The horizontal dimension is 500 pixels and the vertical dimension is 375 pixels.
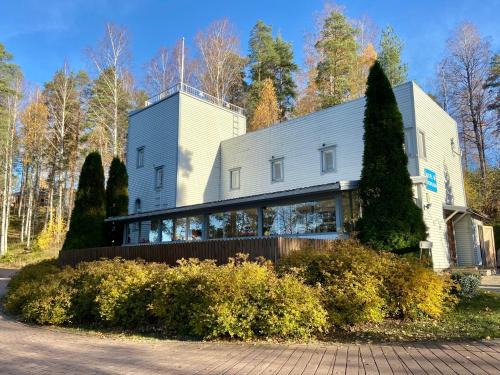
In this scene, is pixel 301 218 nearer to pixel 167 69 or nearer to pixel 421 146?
pixel 421 146

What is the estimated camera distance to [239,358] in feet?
17.9

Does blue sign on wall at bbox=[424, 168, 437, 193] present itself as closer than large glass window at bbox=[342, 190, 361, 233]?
No

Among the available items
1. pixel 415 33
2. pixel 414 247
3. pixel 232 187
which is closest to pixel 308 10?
pixel 415 33

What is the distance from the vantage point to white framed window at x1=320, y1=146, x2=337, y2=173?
1852 cm

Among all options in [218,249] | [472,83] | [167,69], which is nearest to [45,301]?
[218,249]

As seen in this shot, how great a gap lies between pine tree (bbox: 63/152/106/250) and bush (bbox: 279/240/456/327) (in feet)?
40.0

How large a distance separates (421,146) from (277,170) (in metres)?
7.15

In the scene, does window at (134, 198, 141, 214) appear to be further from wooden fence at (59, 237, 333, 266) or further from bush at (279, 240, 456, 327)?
bush at (279, 240, 456, 327)

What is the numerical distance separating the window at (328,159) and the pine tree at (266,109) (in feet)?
45.3

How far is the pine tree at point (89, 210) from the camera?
17.8 m

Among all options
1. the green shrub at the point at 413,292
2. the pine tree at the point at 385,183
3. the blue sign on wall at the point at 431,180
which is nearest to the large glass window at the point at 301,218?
the pine tree at the point at 385,183

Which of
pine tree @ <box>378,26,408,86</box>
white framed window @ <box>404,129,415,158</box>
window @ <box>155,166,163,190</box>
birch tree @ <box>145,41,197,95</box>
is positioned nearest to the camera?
white framed window @ <box>404,129,415,158</box>

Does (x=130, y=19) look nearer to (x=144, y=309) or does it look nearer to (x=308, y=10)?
(x=308, y=10)

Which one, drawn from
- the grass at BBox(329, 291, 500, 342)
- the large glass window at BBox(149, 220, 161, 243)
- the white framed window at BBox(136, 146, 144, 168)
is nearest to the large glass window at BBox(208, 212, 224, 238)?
the large glass window at BBox(149, 220, 161, 243)
